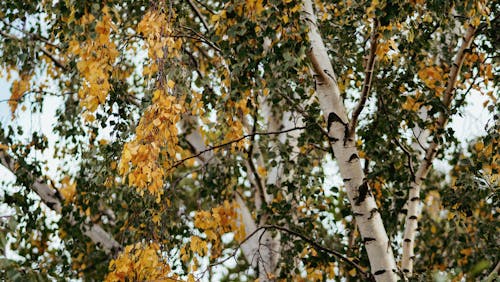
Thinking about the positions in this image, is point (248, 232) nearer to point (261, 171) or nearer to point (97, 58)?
point (261, 171)

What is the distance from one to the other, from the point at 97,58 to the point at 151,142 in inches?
17.8

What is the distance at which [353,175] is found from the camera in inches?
128

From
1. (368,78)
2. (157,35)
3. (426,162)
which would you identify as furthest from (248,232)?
(157,35)

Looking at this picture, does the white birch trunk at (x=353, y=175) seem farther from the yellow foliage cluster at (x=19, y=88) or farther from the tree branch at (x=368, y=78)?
the yellow foliage cluster at (x=19, y=88)

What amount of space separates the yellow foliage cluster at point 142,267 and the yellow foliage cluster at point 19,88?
5.66ft

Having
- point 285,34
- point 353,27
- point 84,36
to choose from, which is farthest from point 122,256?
point 353,27

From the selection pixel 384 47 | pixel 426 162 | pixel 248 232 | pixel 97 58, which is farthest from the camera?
pixel 248 232

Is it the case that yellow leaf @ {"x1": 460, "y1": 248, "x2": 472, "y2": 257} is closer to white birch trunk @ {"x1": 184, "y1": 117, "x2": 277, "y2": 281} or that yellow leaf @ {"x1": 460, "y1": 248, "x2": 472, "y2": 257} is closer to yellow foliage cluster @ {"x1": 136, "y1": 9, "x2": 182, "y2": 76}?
white birch trunk @ {"x1": 184, "y1": 117, "x2": 277, "y2": 281}

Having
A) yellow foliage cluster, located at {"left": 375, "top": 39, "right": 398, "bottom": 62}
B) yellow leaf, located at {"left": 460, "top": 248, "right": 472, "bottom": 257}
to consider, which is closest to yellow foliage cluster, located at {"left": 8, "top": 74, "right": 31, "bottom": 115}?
yellow foliage cluster, located at {"left": 375, "top": 39, "right": 398, "bottom": 62}

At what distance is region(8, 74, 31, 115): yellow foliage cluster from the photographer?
14.8ft

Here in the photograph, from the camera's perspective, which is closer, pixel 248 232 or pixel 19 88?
pixel 19 88

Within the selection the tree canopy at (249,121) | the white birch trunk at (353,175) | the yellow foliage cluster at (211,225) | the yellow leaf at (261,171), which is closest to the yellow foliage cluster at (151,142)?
the tree canopy at (249,121)

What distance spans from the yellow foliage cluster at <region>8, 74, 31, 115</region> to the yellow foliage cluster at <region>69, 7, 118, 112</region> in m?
1.62

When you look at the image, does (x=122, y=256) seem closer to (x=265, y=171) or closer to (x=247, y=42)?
(x=247, y=42)
